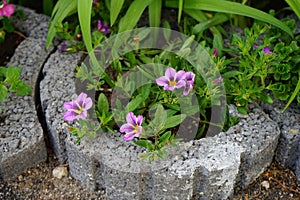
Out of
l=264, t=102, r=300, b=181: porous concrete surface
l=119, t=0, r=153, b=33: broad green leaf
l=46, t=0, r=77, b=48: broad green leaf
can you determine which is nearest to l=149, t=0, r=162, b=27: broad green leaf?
l=119, t=0, r=153, b=33: broad green leaf

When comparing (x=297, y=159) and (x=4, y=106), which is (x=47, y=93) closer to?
(x=4, y=106)

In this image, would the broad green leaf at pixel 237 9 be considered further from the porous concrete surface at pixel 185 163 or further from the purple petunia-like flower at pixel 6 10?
the purple petunia-like flower at pixel 6 10

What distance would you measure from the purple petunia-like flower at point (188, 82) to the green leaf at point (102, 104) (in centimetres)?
23

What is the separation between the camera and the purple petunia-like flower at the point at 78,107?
5.82 ft

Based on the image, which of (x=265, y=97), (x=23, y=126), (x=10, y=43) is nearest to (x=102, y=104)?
(x=23, y=126)

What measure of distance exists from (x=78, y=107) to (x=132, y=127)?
177 mm

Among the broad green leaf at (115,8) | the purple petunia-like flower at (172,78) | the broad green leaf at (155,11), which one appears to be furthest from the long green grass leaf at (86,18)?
the broad green leaf at (155,11)

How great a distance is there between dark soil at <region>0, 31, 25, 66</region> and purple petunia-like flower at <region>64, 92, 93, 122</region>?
0.55 meters

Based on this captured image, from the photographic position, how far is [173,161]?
5.79 ft

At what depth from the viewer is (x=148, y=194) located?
72.9 inches

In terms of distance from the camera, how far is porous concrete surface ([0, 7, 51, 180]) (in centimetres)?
188

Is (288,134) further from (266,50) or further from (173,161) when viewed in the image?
(173,161)

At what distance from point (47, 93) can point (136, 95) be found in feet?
0.96

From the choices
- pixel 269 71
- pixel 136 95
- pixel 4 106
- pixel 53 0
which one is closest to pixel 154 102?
pixel 136 95
